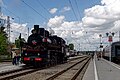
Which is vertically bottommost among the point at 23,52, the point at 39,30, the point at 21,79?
the point at 21,79

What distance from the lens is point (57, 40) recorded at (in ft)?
122

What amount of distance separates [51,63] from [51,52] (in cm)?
182

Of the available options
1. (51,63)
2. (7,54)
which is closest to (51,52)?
(51,63)

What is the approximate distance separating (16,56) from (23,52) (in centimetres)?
271

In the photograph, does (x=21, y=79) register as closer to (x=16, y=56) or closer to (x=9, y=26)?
(x=16, y=56)

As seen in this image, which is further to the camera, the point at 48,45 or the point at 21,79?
the point at 48,45

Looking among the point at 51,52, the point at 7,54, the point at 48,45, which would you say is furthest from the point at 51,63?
the point at 7,54

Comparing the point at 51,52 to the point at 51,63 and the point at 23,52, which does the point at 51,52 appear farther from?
the point at 23,52

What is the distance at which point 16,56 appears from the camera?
100ft

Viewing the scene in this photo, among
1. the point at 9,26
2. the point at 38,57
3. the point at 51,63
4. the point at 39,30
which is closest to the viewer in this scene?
the point at 38,57

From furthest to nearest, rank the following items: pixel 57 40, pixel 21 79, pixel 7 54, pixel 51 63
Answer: pixel 7 54
pixel 57 40
pixel 51 63
pixel 21 79

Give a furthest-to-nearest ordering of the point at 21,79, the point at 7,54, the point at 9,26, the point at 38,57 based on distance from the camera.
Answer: the point at 7,54 < the point at 9,26 < the point at 38,57 < the point at 21,79

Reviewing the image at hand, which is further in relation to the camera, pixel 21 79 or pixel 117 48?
pixel 117 48

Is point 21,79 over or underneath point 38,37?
underneath
